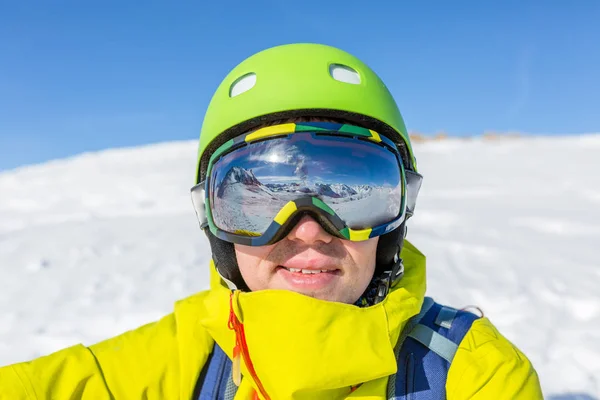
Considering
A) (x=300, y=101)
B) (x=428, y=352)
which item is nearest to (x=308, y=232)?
(x=300, y=101)

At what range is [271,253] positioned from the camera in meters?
1.68

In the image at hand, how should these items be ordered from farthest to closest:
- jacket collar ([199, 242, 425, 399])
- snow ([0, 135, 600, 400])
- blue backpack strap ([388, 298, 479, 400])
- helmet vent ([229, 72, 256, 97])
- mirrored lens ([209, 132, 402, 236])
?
snow ([0, 135, 600, 400])
helmet vent ([229, 72, 256, 97])
mirrored lens ([209, 132, 402, 236])
blue backpack strap ([388, 298, 479, 400])
jacket collar ([199, 242, 425, 399])

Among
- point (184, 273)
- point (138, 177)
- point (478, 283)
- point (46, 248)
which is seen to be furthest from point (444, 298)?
point (138, 177)

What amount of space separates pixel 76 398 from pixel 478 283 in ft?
12.1

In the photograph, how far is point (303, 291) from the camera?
5.22 ft

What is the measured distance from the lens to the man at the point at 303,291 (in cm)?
150

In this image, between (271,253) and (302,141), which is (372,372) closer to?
(271,253)

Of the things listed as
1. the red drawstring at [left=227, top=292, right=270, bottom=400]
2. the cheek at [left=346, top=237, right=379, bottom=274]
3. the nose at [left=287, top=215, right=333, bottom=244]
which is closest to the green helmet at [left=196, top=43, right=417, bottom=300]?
the cheek at [left=346, top=237, right=379, bottom=274]

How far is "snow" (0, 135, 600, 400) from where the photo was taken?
3.62 metres

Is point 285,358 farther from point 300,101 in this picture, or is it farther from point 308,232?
point 300,101

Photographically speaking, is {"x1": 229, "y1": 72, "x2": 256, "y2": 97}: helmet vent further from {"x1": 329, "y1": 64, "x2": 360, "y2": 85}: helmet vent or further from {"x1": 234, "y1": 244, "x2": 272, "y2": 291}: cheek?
{"x1": 234, "y1": 244, "x2": 272, "y2": 291}: cheek

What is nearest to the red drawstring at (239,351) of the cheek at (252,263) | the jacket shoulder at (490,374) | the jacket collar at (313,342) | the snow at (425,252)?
the jacket collar at (313,342)

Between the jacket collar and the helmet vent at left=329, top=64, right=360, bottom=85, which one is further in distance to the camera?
the helmet vent at left=329, top=64, right=360, bottom=85

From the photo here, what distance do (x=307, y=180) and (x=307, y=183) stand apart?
0.01 m
